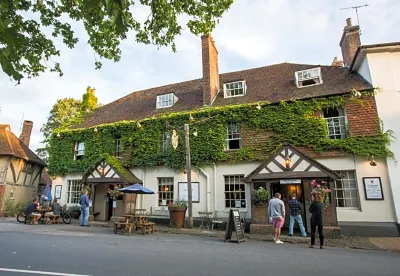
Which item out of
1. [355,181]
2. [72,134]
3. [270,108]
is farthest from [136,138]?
[355,181]

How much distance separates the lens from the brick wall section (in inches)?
485

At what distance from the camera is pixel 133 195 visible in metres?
15.8

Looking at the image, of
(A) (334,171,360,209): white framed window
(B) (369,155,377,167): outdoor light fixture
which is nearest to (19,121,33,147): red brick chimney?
(A) (334,171,360,209): white framed window

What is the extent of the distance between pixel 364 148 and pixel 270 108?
4710 mm

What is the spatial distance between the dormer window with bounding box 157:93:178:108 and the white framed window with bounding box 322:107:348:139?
957 centimetres

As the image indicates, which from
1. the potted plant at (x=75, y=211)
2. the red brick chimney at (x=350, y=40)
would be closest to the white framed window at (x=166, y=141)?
the potted plant at (x=75, y=211)

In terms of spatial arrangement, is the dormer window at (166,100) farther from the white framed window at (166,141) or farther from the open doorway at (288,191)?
the open doorway at (288,191)

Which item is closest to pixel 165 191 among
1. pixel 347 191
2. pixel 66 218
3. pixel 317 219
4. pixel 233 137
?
pixel 233 137

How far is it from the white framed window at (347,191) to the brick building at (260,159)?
41mm

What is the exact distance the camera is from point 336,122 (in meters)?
13.3

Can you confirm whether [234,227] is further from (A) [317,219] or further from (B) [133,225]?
(B) [133,225]

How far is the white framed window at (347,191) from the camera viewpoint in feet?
40.1

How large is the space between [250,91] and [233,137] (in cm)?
353

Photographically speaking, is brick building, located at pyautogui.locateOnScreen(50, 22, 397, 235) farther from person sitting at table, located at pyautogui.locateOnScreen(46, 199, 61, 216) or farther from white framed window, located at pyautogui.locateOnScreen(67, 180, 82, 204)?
person sitting at table, located at pyautogui.locateOnScreen(46, 199, 61, 216)
